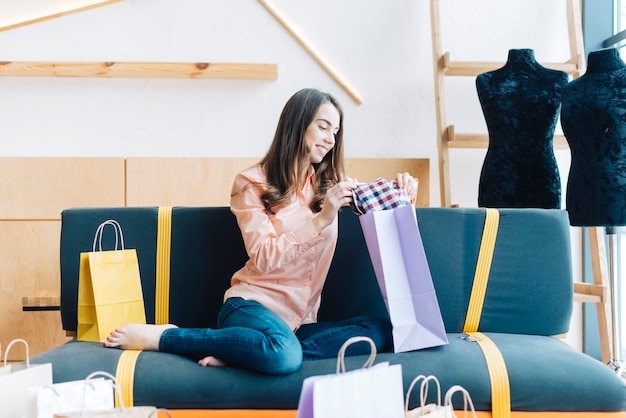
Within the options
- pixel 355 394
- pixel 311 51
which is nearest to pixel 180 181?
pixel 311 51

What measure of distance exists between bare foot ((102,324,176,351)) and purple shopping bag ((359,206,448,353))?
0.64 meters

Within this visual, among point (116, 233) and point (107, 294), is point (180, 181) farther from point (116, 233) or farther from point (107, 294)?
point (107, 294)

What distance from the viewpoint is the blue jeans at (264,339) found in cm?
169

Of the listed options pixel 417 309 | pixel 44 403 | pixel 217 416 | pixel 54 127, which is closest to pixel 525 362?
pixel 417 309

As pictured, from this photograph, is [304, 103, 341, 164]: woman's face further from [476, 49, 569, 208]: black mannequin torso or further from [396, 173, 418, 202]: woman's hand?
[476, 49, 569, 208]: black mannequin torso

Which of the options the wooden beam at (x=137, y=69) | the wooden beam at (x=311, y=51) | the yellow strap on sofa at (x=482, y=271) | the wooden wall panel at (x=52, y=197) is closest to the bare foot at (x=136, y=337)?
the yellow strap on sofa at (x=482, y=271)

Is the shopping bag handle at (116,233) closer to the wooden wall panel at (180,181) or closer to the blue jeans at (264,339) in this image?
the blue jeans at (264,339)

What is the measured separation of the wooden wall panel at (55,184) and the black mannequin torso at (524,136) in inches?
66.1

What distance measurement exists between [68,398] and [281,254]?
72 centimetres

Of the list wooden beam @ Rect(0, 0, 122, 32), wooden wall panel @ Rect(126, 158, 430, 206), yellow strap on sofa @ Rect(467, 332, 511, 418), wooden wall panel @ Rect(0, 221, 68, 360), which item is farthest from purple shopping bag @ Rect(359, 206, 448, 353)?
wooden beam @ Rect(0, 0, 122, 32)

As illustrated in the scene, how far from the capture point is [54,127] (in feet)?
10.6

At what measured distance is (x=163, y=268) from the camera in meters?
2.13

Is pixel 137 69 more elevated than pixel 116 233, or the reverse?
pixel 137 69

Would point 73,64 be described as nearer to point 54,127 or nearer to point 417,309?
point 54,127
